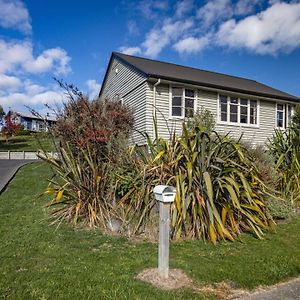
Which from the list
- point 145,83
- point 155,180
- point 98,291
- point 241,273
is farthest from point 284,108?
point 98,291

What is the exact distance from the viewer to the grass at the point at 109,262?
3.62m

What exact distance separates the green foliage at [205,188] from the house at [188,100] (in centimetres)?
831

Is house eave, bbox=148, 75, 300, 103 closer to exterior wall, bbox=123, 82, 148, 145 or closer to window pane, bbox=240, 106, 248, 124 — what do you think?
window pane, bbox=240, 106, 248, 124

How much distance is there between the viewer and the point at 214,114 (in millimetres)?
17750

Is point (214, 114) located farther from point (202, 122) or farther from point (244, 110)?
point (202, 122)

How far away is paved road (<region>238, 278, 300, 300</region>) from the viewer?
3568 mm

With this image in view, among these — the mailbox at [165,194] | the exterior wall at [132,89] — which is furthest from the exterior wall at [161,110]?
the mailbox at [165,194]

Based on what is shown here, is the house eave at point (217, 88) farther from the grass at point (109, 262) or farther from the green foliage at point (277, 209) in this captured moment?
the grass at point (109, 262)

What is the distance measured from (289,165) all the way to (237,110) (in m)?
9.73

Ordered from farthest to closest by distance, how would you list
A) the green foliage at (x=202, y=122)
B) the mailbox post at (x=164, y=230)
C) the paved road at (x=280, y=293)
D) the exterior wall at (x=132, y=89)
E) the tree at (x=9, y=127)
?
the tree at (x=9, y=127)
the exterior wall at (x=132, y=89)
the green foliage at (x=202, y=122)
the mailbox post at (x=164, y=230)
the paved road at (x=280, y=293)

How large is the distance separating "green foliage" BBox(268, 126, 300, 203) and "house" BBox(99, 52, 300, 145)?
15.7 feet

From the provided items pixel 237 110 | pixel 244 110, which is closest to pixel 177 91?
pixel 237 110

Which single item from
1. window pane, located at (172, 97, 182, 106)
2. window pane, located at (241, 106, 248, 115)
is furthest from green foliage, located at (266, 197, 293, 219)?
window pane, located at (241, 106, 248, 115)

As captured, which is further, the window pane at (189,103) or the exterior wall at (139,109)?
the window pane at (189,103)
